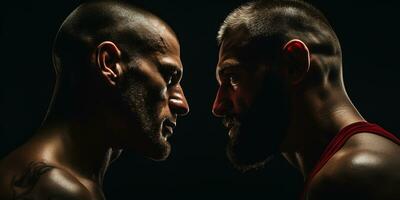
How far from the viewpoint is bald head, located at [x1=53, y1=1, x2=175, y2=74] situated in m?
2.22

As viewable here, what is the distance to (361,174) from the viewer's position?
187 cm

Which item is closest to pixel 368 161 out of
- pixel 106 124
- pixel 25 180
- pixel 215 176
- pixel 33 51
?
pixel 106 124

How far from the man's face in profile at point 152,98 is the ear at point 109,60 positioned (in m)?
0.03

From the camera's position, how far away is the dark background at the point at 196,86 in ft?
10.6

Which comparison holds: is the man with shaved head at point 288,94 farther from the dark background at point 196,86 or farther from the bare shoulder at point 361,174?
the dark background at point 196,86

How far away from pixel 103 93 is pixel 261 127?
56 cm

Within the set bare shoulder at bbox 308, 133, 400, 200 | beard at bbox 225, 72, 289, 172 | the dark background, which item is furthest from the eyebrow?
the dark background

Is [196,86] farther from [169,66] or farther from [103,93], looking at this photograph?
[103,93]

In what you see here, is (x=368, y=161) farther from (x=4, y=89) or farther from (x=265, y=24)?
(x=4, y=89)

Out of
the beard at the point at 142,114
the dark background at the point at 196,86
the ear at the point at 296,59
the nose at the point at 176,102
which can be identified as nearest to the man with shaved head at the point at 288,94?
the ear at the point at 296,59

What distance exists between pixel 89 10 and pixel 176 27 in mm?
1115

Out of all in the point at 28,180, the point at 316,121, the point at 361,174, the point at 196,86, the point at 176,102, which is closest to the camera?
the point at 361,174

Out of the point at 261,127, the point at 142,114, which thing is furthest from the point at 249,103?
the point at 142,114

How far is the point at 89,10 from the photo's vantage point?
2.29m
